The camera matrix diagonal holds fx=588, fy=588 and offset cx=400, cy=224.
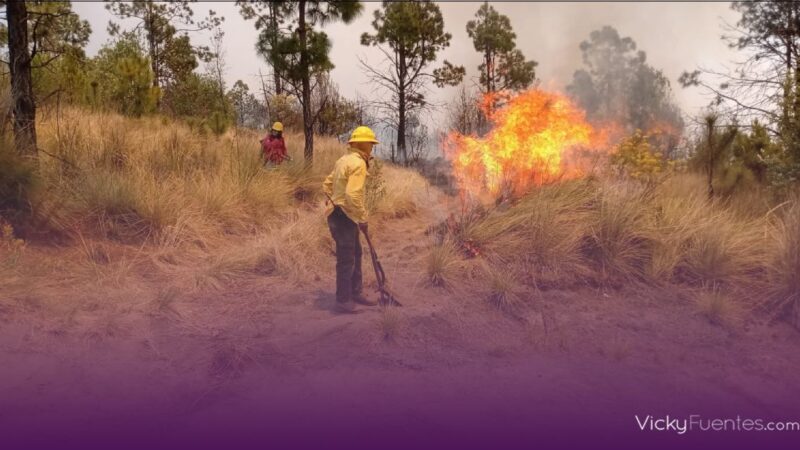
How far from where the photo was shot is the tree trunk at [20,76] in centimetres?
736

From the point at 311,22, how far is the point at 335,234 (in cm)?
875

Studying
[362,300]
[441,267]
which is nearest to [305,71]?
[441,267]

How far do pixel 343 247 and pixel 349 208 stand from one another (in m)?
0.42

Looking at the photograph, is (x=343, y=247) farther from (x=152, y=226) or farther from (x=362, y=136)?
(x=152, y=226)

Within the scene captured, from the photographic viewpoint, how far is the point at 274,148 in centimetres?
1145

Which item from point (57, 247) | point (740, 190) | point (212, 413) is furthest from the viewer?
point (740, 190)

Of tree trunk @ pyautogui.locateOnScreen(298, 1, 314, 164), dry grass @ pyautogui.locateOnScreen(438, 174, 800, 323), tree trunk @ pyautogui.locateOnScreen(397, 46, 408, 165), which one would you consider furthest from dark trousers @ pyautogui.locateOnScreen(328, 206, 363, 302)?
tree trunk @ pyautogui.locateOnScreen(397, 46, 408, 165)

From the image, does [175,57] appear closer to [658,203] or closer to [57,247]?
[57,247]

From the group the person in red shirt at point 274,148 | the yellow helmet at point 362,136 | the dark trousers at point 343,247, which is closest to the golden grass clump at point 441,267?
the dark trousers at point 343,247

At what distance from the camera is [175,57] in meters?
20.9

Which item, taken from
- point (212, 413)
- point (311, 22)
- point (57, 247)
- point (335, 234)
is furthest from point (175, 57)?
point (212, 413)

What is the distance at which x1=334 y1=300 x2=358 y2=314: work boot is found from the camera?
5.54m

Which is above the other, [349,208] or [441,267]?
[349,208]

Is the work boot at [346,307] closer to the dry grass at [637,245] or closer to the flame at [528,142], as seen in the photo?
the dry grass at [637,245]
